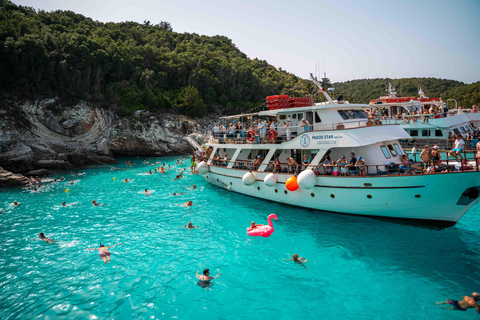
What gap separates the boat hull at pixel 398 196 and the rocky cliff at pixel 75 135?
104ft

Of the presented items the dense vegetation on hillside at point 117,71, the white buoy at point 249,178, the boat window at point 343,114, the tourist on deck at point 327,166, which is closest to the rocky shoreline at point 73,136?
the dense vegetation on hillside at point 117,71

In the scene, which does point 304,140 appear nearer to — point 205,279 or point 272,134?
point 272,134

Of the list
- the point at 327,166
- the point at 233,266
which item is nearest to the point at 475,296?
the point at 233,266

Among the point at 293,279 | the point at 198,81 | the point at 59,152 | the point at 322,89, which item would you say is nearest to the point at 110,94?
the point at 59,152

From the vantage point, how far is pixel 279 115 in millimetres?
18156

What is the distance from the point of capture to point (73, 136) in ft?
120

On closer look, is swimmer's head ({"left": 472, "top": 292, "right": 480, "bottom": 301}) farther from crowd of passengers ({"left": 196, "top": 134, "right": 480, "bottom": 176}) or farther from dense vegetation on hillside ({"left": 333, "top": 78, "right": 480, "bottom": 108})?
dense vegetation on hillside ({"left": 333, "top": 78, "right": 480, "bottom": 108})

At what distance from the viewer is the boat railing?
11.3m

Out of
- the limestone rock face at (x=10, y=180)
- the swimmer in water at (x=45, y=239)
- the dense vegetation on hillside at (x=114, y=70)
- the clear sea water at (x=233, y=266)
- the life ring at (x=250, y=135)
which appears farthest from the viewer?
the dense vegetation on hillside at (x=114, y=70)

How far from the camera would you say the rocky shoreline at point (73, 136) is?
30312 mm

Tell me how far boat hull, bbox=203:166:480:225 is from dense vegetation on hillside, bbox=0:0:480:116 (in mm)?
29222

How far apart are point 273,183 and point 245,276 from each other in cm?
671

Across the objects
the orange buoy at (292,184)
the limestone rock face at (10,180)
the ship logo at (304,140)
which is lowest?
the limestone rock face at (10,180)

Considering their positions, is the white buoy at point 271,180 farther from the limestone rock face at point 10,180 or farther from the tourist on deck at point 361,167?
the limestone rock face at point 10,180
